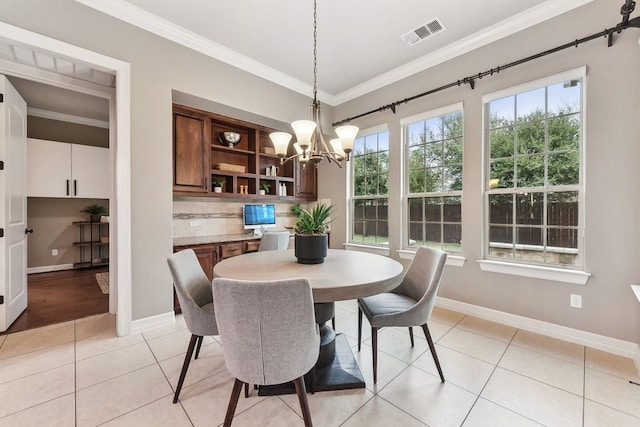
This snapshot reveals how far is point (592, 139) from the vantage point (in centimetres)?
229

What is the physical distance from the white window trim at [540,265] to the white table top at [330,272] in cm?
157

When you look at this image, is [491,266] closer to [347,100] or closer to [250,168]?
[347,100]

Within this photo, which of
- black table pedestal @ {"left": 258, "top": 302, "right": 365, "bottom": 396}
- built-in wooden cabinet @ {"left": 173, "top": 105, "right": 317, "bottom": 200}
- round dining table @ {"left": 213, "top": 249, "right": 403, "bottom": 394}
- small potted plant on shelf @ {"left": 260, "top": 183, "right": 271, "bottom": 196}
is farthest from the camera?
small potted plant on shelf @ {"left": 260, "top": 183, "right": 271, "bottom": 196}

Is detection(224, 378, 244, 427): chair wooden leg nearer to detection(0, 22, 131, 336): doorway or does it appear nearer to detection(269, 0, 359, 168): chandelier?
detection(269, 0, 359, 168): chandelier

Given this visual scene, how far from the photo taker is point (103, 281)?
14.4 ft

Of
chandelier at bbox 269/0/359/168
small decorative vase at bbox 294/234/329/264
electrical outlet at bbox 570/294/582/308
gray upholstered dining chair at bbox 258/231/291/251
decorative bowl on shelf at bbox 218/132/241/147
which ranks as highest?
decorative bowl on shelf at bbox 218/132/241/147

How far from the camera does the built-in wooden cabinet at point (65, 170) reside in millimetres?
4625

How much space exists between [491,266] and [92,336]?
4016 millimetres

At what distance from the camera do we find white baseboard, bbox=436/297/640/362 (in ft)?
7.04

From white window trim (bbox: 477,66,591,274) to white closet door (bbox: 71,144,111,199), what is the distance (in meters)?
6.26

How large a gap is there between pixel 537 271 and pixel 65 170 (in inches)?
286

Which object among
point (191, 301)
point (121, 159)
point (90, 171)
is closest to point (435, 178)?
point (191, 301)

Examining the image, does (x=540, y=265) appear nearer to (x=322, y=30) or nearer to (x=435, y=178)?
(x=435, y=178)

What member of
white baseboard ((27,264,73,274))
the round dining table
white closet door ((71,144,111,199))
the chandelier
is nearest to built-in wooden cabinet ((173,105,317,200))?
the chandelier
